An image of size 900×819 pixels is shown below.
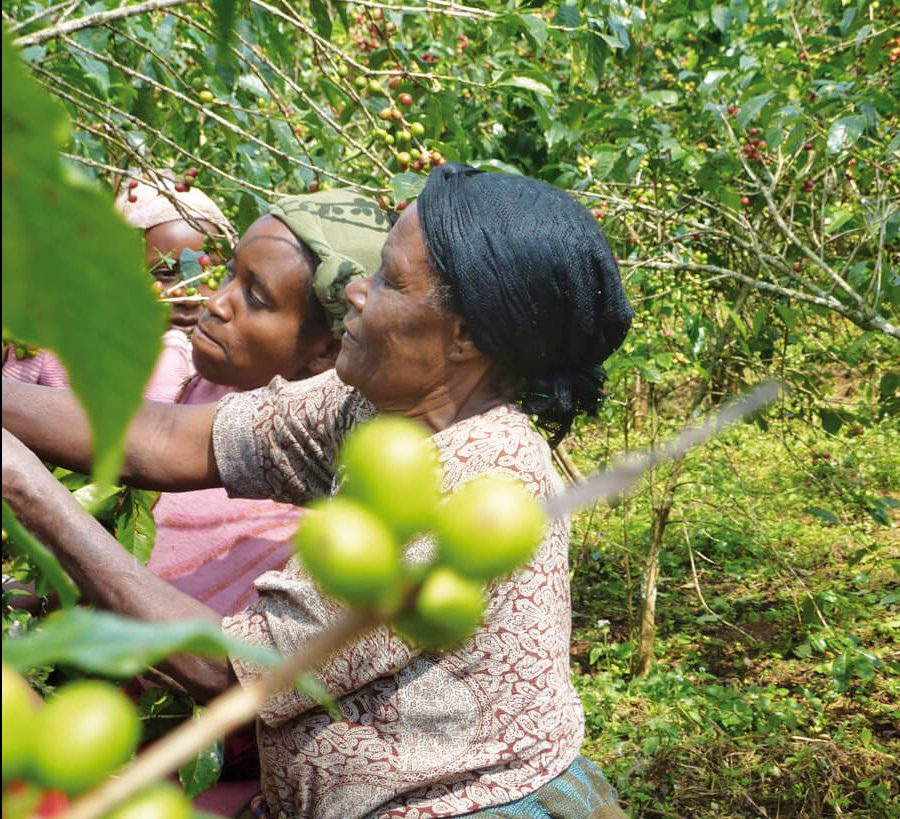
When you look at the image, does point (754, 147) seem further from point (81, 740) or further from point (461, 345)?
point (81, 740)

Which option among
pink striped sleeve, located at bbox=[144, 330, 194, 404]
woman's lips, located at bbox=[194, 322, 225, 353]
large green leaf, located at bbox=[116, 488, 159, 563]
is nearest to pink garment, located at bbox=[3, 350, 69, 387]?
pink striped sleeve, located at bbox=[144, 330, 194, 404]

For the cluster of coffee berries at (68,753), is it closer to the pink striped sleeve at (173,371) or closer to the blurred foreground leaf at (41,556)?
the blurred foreground leaf at (41,556)

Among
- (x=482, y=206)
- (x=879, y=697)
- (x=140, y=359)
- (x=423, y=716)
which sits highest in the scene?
(x=140, y=359)

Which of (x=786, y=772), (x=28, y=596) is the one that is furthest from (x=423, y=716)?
(x=786, y=772)

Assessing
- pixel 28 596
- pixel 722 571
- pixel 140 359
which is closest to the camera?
pixel 140 359

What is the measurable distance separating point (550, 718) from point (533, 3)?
5.84ft

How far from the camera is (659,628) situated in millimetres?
4980

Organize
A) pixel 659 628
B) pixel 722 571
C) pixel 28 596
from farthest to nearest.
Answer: pixel 722 571 → pixel 659 628 → pixel 28 596

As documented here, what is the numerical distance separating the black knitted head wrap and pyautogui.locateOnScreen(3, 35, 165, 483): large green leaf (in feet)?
4.41

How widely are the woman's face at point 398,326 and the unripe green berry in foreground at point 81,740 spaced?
1421 mm

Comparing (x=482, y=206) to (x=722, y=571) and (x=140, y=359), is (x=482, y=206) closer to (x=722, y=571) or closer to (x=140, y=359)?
(x=140, y=359)

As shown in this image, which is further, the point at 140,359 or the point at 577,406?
the point at 577,406

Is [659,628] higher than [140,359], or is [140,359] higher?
[140,359]

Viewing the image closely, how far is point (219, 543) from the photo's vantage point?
228 cm
